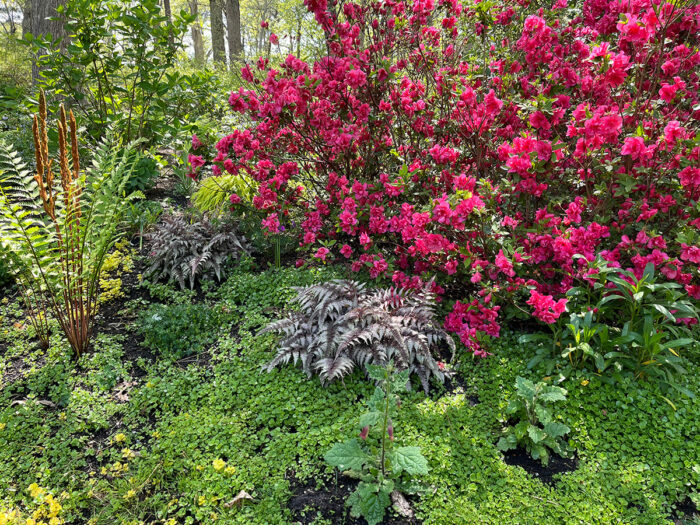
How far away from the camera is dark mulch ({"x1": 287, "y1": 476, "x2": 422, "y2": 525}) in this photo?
2109 millimetres

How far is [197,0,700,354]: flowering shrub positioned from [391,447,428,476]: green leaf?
118cm

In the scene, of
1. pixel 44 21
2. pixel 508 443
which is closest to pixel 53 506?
pixel 508 443

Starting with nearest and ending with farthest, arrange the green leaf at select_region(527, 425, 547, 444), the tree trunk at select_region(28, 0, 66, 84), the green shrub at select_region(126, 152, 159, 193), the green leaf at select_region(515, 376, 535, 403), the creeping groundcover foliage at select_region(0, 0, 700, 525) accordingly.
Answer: the creeping groundcover foliage at select_region(0, 0, 700, 525) < the green leaf at select_region(527, 425, 547, 444) < the green leaf at select_region(515, 376, 535, 403) < the green shrub at select_region(126, 152, 159, 193) < the tree trunk at select_region(28, 0, 66, 84)

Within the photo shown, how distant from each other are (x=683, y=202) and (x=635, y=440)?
160 cm

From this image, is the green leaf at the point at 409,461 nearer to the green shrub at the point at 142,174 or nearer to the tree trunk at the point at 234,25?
the green shrub at the point at 142,174

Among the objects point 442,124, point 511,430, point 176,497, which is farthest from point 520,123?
point 176,497

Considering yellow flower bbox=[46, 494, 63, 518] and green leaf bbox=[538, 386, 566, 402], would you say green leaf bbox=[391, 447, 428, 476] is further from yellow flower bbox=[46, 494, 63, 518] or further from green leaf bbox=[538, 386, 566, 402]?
yellow flower bbox=[46, 494, 63, 518]

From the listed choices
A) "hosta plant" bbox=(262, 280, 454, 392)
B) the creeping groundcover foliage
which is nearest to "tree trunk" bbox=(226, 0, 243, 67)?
the creeping groundcover foliage

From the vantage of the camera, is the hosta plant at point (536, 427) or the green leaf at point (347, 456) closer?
the green leaf at point (347, 456)

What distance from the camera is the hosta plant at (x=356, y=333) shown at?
9.29ft

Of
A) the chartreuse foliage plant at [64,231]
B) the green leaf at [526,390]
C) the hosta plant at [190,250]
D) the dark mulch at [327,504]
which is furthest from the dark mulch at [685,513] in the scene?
the chartreuse foliage plant at [64,231]

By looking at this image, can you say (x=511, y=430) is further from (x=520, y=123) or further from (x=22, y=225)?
(x=22, y=225)

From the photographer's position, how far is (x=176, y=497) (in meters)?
2.22

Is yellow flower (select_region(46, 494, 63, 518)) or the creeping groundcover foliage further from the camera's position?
the creeping groundcover foliage
